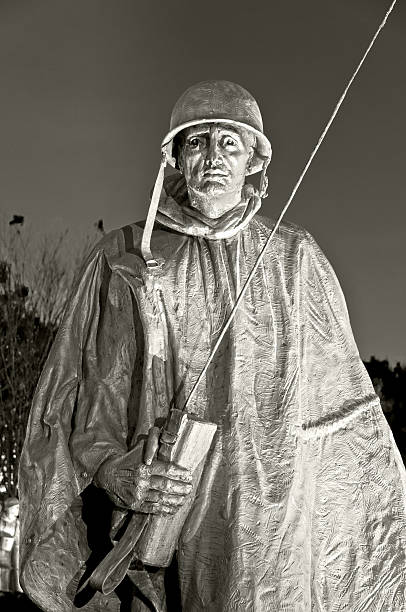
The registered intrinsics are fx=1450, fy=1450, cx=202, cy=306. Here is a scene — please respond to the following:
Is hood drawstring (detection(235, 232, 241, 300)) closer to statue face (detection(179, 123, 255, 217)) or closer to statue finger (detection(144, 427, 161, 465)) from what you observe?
statue face (detection(179, 123, 255, 217))

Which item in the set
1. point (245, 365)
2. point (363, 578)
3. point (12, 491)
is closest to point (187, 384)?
point (245, 365)

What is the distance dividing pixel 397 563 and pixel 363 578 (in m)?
0.17

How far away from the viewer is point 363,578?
6.25m

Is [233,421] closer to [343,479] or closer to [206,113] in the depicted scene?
[343,479]

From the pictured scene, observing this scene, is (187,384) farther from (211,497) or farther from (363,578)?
(363,578)

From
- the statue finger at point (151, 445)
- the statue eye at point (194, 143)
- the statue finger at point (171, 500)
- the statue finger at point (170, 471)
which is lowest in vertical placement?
the statue finger at point (171, 500)

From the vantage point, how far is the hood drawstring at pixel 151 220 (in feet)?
21.3

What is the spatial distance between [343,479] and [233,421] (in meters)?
0.58

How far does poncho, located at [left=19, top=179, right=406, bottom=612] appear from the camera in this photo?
6074 mm

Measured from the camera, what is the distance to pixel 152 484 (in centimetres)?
588

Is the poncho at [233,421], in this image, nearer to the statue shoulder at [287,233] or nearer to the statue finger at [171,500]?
the statue shoulder at [287,233]

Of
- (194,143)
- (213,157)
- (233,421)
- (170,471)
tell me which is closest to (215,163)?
(213,157)

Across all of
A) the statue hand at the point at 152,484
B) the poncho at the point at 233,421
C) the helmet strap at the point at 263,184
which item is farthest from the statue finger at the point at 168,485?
the helmet strap at the point at 263,184

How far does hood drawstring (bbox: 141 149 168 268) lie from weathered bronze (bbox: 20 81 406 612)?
1.5 inches
